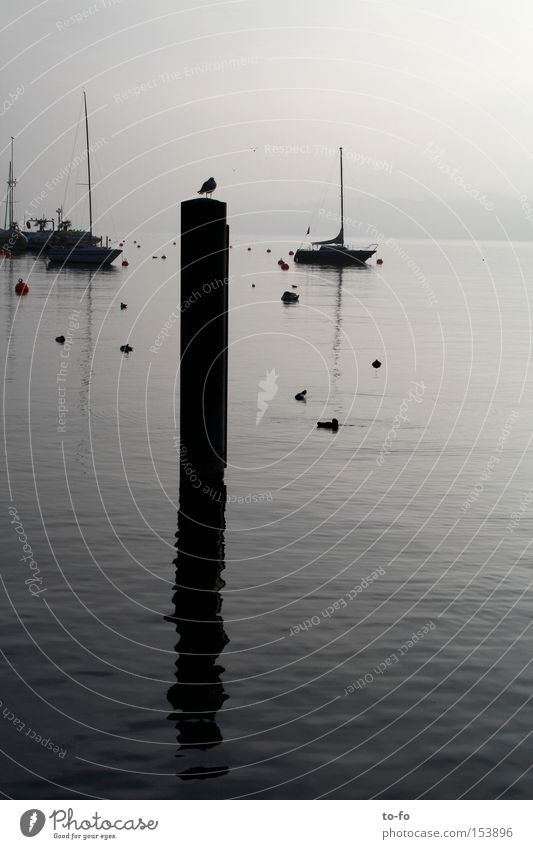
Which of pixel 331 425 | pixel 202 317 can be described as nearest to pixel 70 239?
pixel 331 425

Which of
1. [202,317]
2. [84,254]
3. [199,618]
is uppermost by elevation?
[84,254]

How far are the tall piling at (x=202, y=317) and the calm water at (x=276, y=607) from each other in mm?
1808

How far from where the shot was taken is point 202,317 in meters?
16.6

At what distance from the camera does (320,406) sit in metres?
32.2

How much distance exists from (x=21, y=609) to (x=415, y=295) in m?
97.0

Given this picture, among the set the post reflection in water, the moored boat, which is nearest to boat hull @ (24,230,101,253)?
the moored boat

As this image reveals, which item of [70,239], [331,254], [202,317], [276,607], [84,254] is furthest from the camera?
[70,239]

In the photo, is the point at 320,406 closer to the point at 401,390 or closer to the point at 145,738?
the point at 401,390

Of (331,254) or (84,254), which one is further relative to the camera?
(331,254)

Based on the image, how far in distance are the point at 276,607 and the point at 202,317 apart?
4788 millimetres

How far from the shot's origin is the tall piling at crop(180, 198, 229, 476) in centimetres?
1656

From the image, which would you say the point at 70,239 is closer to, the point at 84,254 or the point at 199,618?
the point at 84,254

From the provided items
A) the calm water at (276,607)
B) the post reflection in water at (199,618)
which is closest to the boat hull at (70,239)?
the calm water at (276,607)

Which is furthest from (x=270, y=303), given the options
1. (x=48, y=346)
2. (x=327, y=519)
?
(x=327, y=519)
